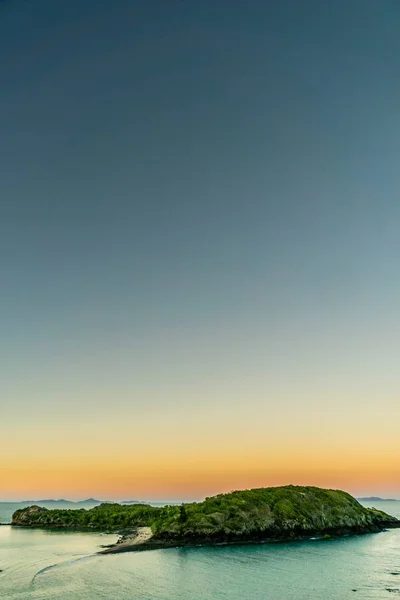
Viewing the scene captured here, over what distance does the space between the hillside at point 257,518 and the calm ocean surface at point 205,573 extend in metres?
8.49

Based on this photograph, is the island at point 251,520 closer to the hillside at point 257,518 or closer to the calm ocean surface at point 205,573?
the hillside at point 257,518

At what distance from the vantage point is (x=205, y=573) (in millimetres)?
63625

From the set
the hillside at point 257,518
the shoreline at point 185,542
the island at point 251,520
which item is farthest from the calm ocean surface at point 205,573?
the hillside at point 257,518

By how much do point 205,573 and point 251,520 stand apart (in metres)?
41.1

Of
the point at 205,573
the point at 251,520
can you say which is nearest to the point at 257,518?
the point at 251,520

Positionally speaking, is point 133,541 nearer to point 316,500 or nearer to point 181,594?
point 181,594

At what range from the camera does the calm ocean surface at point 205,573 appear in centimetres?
5359

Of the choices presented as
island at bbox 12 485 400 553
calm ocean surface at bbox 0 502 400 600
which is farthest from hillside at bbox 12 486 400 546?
calm ocean surface at bbox 0 502 400 600

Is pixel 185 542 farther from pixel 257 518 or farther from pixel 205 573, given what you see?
pixel 205 573

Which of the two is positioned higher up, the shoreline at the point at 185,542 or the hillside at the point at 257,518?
the hillside at the point at 257,518

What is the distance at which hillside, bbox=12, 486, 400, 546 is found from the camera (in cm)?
9475

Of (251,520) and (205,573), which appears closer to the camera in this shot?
(205,573)

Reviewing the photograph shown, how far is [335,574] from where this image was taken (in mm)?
65500

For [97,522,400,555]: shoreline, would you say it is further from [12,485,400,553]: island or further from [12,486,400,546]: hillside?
[12,486,400,546]: hillside
